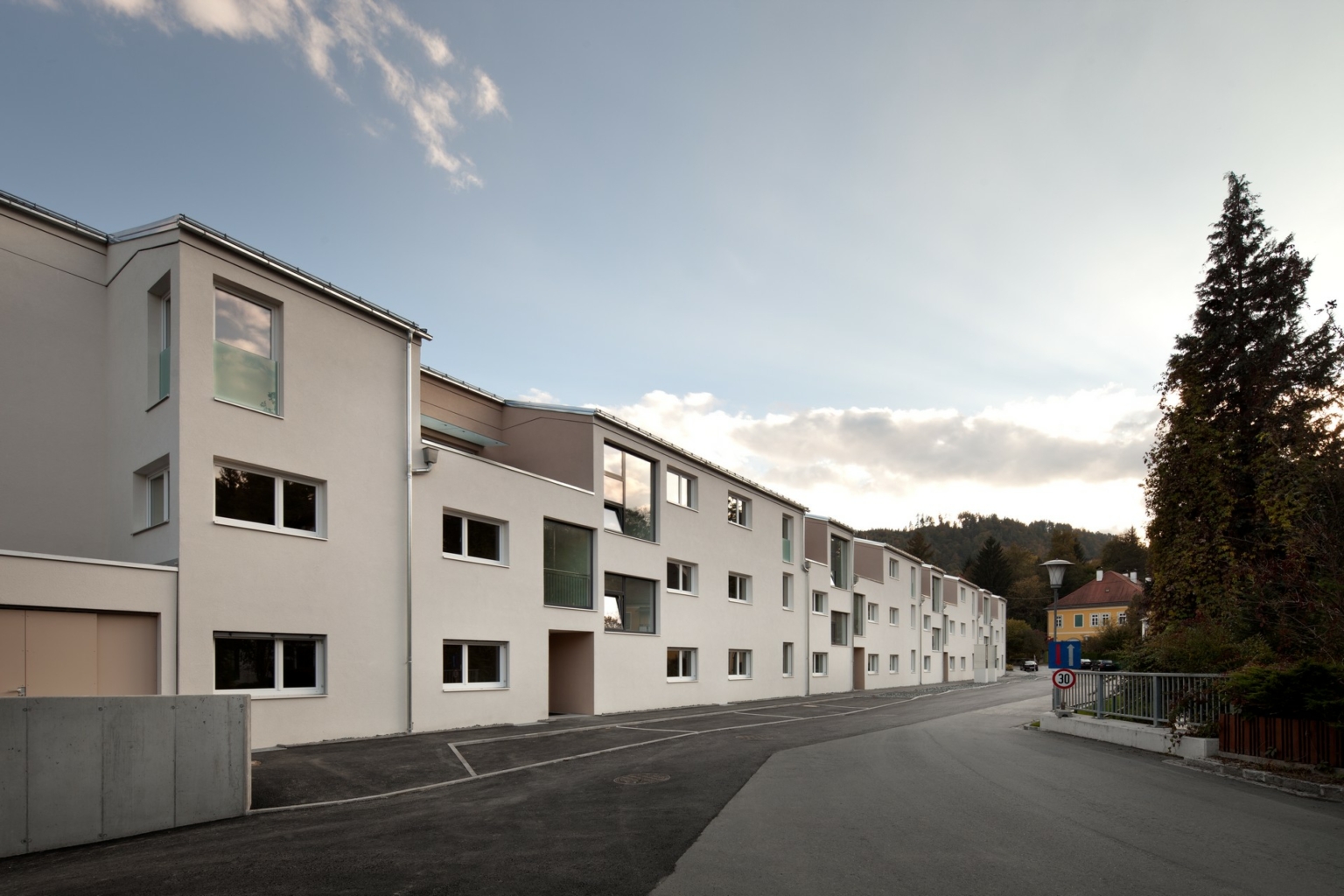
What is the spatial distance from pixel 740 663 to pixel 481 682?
49.3 feet

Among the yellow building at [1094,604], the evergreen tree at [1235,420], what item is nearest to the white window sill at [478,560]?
the evergreen tree at [1235,420]

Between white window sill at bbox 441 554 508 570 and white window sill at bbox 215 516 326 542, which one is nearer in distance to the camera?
white window sill at bbox 215 516 326 542

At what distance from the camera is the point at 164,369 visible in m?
14.3

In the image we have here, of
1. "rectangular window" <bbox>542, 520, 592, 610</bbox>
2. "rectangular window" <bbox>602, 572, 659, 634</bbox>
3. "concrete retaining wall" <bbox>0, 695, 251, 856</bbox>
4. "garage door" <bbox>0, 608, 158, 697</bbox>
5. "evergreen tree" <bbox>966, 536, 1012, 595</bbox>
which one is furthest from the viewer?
"evergreen tree" <bbox>966, 536, 1012, 595</bbox>

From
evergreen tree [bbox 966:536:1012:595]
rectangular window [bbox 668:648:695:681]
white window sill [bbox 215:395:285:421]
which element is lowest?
evergreen tree [bbox 966:536:1012:595]

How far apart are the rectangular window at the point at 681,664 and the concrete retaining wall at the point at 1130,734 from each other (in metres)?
11.4

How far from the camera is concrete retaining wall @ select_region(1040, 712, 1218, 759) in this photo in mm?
13594

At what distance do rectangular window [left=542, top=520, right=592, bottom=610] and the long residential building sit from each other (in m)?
0.07

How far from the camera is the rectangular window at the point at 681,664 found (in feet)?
88.8

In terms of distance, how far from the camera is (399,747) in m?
14.4

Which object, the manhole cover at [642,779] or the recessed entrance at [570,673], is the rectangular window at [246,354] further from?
the recessed entrance at [570,673]

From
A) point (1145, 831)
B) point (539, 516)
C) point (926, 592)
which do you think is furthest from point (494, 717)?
point (926, 592)

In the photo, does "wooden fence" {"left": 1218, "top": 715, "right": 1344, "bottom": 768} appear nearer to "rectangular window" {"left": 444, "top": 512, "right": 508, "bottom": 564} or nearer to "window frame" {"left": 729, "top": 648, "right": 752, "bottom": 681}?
"rectangular window" {"left": 444, "top": 512, "right": 508, "bottom": 564}

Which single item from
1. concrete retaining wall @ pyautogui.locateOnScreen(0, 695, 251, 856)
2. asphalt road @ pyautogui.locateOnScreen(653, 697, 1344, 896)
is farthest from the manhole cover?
concrete retaining wall @ pyautogui.locateOnScreen(0, 695, 251, 856)
